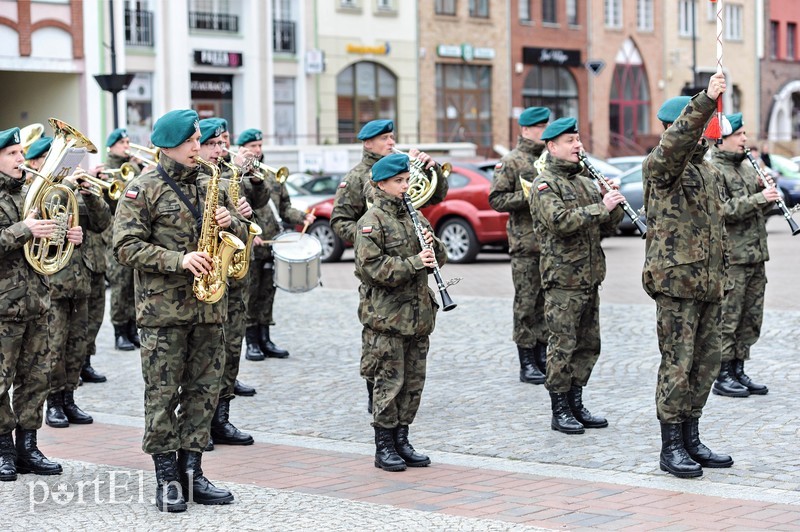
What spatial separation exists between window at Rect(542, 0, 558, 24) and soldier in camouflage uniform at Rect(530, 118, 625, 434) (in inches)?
1594

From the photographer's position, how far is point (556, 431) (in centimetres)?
880

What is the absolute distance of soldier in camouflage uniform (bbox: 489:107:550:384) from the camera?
10.7 meters

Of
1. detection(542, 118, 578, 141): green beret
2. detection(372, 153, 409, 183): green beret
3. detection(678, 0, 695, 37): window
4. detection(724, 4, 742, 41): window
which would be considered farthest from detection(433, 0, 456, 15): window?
detection(372, 153, 409, 183): green beret

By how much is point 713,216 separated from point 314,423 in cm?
326

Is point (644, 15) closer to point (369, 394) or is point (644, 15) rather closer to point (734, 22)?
point (734, 22)

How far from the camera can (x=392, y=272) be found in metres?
7.86

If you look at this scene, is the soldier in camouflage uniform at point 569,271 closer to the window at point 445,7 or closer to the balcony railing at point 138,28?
the balcony railing at point 138,28

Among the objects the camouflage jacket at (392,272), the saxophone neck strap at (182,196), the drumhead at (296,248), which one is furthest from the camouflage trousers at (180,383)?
the drumhead at (296,248)

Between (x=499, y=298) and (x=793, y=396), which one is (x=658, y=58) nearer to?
(x=499, y=298)

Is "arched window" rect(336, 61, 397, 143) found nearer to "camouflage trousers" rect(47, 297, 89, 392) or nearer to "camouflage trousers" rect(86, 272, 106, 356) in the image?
"camouflage trousers" rect(86, 272, 106, 356)

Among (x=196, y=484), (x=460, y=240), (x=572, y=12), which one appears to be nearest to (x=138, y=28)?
(x=460, y=240)

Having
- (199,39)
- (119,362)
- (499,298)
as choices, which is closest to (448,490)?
(119,362)

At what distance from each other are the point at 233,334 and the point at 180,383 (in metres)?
2.06

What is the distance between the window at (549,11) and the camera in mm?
48562
